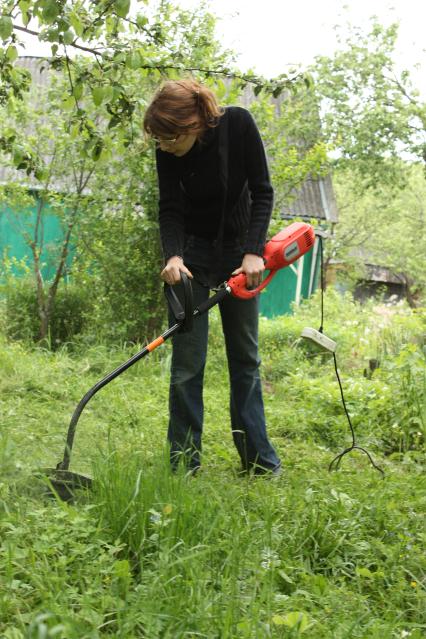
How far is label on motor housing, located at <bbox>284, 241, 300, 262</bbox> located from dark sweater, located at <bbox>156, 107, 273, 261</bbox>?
0.18 meters

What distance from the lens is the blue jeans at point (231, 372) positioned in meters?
3.53

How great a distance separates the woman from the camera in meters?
3.46

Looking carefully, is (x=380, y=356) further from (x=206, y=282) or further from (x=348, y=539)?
(x=348, y=539)

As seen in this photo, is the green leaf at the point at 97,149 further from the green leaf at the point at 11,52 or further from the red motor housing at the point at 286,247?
the red motor housing at the point at 286,247

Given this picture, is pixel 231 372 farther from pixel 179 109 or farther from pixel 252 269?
pixel 179 109

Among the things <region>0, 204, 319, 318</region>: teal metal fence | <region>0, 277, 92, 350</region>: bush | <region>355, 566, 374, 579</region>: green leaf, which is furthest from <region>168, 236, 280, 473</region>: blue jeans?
<region>0, 204, 319, 318</region>: teal metal fence

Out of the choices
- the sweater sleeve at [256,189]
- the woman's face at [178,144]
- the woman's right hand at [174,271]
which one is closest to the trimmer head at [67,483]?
the woman's right hand at [174,271]

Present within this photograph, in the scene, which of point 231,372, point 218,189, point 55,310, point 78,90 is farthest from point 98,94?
point 55,310

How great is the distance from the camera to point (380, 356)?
6926 mm

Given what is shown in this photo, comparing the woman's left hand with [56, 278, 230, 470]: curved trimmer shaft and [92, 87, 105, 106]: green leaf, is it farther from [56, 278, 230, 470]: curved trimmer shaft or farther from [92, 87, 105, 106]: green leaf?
[92, 87, 105, 106]: green leaf

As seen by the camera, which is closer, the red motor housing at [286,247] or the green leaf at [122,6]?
the green leaf at [122,6]

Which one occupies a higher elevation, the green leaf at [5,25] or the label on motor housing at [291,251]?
the green leaf at [5,25]

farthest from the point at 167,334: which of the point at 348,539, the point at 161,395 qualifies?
the point at 161,395

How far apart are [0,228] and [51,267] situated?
5235mm
